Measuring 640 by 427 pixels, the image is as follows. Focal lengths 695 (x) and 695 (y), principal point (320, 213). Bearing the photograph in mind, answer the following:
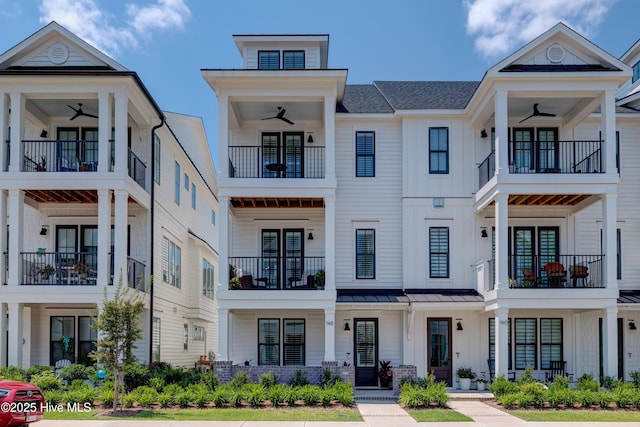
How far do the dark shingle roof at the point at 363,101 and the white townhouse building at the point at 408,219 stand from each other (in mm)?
121

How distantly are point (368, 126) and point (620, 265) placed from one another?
9.93 metres

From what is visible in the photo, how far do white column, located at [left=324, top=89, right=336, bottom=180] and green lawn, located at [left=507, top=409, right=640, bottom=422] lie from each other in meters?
8.99

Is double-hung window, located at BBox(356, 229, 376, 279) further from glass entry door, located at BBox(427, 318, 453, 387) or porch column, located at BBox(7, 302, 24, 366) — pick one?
porch column, located at BBox(7, 302, 24, 366)

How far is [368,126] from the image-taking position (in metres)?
24.4

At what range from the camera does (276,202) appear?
2339cm

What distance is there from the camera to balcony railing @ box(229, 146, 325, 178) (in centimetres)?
2398

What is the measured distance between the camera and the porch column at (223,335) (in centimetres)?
2125

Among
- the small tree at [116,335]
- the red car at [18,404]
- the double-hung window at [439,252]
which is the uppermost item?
the double-hung window at [439,252]

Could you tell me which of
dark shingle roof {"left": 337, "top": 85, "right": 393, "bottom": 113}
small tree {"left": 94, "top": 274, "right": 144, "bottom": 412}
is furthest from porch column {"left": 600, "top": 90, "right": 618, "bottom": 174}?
small tree {"left": 94, "top": 274, "right": 144, "bottom": 412}

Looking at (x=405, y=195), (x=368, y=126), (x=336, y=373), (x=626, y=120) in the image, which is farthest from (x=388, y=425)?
(x=626, y=120)

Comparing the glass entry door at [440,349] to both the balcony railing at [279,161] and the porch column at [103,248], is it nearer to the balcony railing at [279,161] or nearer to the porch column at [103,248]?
the balcony railing at [279,161]

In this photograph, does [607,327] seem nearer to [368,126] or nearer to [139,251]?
[368,126]

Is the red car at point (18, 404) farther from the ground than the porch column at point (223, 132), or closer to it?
closer to it

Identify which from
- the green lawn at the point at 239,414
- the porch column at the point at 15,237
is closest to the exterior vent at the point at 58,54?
the porch column at the point at 15,237
